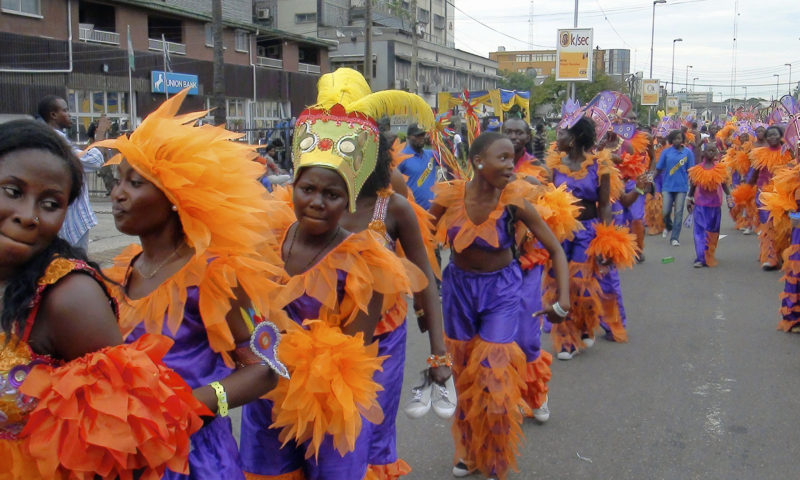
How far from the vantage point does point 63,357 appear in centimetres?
183

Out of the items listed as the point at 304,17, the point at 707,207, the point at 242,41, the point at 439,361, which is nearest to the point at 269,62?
the point at 242,41

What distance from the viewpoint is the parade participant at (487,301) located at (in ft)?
14.1

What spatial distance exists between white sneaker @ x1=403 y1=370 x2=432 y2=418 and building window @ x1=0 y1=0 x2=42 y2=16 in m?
22.9

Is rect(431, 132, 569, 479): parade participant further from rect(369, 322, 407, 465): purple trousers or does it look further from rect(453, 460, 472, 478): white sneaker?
rect(369, 322, 407, 465): purple trousers

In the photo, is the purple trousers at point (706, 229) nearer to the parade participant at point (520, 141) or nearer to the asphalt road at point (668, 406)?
the asphalt road at point (668, 406)

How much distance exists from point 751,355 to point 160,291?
6.12 metres

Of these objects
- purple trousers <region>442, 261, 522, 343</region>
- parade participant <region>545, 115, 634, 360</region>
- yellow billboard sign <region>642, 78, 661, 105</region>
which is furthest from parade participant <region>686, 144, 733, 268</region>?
yellow billboard sign <region>642, 78, 661, 105</region>

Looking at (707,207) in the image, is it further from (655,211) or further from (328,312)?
(328,312)

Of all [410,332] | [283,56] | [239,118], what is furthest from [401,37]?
[410,332]

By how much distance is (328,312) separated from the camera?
2906 mm

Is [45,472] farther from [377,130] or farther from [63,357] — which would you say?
[377,130]

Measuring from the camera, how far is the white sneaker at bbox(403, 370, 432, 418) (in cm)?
339

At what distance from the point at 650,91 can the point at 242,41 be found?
2091cm

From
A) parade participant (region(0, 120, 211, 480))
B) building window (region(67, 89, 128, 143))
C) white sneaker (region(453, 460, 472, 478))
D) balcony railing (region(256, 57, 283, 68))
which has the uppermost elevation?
balcony railing (region(256, 57, 283, 68))
